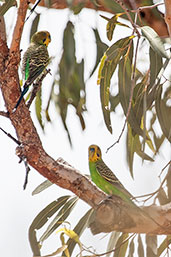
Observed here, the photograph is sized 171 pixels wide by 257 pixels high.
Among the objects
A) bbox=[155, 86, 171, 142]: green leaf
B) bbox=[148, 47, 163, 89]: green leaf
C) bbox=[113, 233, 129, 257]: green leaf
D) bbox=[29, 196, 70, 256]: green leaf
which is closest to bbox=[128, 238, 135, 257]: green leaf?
bbox=[113, 233, 129, 257]: green leaf

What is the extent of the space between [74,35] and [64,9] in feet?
1.72

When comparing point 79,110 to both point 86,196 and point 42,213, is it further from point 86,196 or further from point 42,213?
point 86,196

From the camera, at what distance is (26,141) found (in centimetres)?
158

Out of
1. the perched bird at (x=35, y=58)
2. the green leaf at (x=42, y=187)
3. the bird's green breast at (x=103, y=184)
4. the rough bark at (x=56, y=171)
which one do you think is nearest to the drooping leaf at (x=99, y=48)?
the perched bird at (x=35, y=58)

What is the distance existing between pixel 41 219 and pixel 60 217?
7cm

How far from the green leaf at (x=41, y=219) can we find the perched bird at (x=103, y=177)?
0.14 meters

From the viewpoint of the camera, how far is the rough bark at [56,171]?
1.58 meters


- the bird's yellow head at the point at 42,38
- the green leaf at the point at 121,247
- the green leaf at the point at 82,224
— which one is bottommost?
the green leaf at the point at 121,247

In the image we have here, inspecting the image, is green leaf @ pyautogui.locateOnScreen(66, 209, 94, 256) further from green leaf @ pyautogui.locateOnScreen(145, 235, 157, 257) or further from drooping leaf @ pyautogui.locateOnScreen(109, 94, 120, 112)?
drooping leaf @ pyautogui.locateOnScreen(109, 94, 120, 112)

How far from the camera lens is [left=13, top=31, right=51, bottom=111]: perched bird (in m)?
1.92

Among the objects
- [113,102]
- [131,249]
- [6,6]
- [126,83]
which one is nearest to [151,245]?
[131,249]

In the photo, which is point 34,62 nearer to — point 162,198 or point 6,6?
point 6,6

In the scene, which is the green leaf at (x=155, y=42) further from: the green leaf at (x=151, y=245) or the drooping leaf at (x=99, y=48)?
the green leaf at (x=151, y=245)

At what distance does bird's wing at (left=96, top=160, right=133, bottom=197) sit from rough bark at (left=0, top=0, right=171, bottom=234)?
0.84 ft
